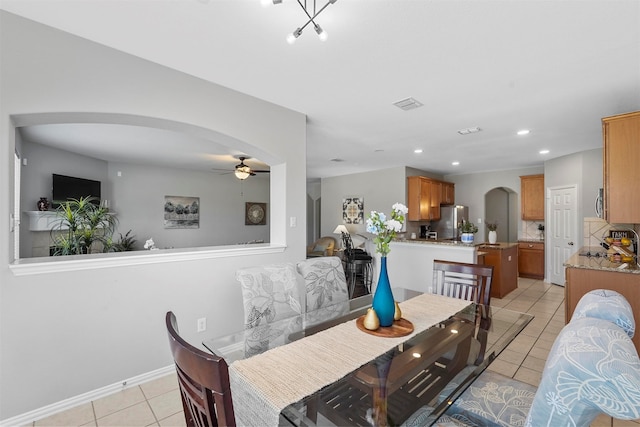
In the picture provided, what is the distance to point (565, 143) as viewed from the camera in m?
4.36

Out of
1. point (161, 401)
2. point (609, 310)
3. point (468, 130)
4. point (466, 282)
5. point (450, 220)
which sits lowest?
point (161, 401)

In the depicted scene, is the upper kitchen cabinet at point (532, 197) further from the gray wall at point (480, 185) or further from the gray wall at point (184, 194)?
the gray wall at point (184, 194)

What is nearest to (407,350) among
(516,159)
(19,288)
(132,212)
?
(19,288)

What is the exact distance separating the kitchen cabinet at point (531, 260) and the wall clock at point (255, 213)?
6.70m

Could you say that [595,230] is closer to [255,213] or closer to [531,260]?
[531,260]

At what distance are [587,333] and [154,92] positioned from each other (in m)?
2.77

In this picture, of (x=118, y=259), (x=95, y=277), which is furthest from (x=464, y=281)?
(x=95, y=277)

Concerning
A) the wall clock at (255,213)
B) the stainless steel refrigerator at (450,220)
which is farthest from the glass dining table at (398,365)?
the wall clock at (255,213)

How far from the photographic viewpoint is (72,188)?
16.6ft

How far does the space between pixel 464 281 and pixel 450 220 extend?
502cm

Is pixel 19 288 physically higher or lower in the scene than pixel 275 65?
lower

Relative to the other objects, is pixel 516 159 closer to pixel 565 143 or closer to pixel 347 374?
pixel 565 143

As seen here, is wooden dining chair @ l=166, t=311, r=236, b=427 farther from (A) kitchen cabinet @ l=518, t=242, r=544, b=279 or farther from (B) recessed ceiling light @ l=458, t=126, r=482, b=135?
(A) kitchen cabinet @ l=518, t=242, r=544, b=279

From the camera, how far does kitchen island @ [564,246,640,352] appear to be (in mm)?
2504
